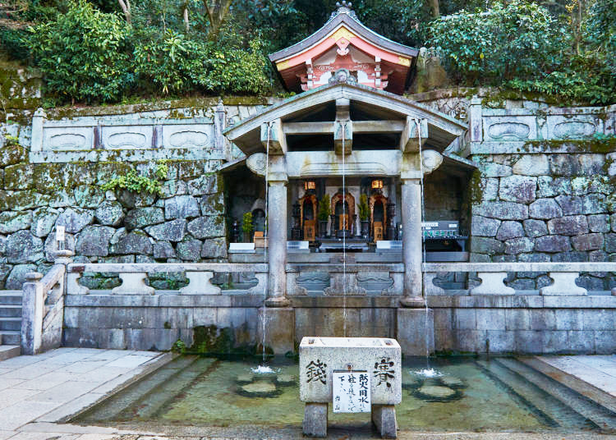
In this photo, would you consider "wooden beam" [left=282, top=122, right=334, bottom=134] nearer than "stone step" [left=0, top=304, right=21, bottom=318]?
Yes

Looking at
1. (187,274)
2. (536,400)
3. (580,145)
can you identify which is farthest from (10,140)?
(580,145)

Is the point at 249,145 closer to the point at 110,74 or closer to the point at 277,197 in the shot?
the point at 277,197

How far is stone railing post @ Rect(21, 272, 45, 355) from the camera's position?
8211mm

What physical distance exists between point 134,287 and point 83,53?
10.8 m

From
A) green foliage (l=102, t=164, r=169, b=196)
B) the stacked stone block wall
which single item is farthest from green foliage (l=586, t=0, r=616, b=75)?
green foliage (l=102, t=164, r=169, b=196)

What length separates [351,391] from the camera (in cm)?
459

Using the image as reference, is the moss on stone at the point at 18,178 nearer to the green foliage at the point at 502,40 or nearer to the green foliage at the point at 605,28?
the green foliage at the point at 502,40

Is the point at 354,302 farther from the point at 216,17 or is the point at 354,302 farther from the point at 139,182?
the point at 216,17

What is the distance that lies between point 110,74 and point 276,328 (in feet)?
40.9

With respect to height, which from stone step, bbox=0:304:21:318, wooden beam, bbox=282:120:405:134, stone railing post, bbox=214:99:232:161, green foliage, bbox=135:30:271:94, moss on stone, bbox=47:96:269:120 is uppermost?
green foliage, bbox=135:30:271:94

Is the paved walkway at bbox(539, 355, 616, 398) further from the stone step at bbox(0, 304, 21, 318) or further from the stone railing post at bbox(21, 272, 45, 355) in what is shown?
the stone step at bbox(0, 304, 21, 318)

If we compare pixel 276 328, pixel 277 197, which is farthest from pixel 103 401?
pixel 277 197

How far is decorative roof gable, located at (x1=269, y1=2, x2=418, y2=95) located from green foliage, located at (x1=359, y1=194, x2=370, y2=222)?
4.24 metres

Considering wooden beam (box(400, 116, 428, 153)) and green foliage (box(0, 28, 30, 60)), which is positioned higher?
green foliage (box(0, 28, 30, 60))
